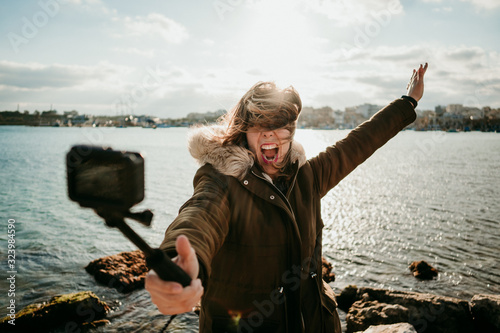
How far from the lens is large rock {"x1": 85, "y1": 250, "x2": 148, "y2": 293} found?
1091 cm

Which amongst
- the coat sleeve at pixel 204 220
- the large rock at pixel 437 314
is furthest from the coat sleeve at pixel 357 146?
the large rock at pixel 437 314

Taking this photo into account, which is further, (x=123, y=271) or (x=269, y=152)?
(x=123, y=271)

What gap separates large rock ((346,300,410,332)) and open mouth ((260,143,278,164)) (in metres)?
6.32

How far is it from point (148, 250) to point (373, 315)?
8128mm

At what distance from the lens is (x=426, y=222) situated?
19.4 meters

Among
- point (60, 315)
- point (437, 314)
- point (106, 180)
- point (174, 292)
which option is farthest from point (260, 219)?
point (60, 315)

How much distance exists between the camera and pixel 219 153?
2.79 metres

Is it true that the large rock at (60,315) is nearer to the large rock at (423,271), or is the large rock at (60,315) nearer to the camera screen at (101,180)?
the camera screen at (101,180)

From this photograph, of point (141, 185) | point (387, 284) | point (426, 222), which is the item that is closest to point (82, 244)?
point (387, 284)

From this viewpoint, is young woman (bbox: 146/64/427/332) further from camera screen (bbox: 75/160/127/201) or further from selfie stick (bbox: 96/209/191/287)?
camera screen (bbox: 75/160/127/201)

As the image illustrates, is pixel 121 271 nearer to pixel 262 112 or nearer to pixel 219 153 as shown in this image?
pixel 219 153

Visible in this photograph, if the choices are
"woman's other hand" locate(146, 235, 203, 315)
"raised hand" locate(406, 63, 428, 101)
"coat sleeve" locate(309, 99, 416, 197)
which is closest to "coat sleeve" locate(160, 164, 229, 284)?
"woman's other hand" locate(146, 235, 203, 315)

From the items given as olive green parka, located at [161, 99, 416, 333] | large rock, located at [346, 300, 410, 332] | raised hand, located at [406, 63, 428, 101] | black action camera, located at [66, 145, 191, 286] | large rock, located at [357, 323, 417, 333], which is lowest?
large rock, located at [346, 300, 410, 332]

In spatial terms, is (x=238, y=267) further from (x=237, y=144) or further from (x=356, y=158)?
(x=356, y=158)
